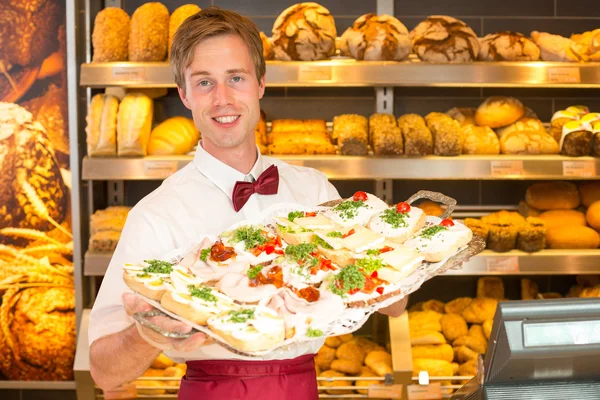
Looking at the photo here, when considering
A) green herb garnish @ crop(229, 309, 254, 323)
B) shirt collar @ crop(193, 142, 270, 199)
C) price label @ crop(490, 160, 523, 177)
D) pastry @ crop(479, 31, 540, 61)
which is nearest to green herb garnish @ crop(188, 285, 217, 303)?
green herb garnish @ crop(229, 309, 254, 323)

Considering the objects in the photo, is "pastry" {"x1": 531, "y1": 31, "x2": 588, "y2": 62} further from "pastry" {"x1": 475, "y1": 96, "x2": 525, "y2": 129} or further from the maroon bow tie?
the maroon bow tie

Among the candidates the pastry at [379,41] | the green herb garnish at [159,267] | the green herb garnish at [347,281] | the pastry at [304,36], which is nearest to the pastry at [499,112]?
the pastry at [379,41]

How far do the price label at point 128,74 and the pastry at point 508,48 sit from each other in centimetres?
144

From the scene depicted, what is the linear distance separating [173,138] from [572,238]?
1753 millimetres

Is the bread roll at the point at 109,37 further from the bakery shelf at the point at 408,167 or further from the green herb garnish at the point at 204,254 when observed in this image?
the green herb garnish at the point at 204,254

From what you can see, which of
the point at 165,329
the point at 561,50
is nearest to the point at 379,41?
the point at 561,50

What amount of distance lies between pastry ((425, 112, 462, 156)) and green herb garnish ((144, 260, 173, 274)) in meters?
1.90

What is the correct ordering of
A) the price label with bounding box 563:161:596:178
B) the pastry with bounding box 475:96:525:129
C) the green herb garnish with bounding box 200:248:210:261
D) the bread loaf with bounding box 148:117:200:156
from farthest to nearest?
the pastry with bounding box 475:96:525:129, the bread loaf with bounding box 148:117:200:156, the price label with bounding box 563:161:596:178, the green herb garnish with bounding box 200:248:210:261

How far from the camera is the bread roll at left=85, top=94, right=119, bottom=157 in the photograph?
3191 mm

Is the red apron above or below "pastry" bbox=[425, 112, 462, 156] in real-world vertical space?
below

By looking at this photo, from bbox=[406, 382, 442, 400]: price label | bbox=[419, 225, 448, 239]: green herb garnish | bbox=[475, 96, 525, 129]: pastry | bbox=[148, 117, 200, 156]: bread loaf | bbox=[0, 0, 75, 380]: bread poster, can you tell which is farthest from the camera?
bbox=[0, 0, 75, 380]: bread poster

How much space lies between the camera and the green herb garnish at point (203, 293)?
1.37m

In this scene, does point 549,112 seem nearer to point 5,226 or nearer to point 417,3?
point 417,3

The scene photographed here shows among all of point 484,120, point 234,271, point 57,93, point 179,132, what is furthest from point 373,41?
point 234,271
